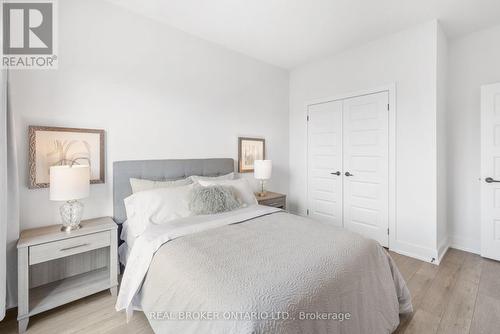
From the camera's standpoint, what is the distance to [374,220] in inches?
123

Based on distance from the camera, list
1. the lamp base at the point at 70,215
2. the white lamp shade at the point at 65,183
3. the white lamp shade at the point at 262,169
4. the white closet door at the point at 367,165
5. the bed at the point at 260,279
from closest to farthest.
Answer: the bed at the point at 260,279
the white lamp shade at the point at 65,183
the lamp base at the point at 70,215
the white closet door at the point at 367,165
the white lamp shade at the point at 262,169

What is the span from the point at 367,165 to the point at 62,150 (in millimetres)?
3431

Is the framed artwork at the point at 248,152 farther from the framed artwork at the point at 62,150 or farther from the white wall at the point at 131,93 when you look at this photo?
the framed artwork at the point at 62,150

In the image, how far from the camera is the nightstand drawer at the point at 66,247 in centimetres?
165

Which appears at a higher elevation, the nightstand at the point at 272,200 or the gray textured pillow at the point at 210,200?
the gray textured pillow at the point at 210,200

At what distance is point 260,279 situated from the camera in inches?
44.3

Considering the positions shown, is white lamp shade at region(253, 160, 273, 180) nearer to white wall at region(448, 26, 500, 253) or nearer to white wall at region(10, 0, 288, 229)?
white wall at region(10, 0, 288, 229)

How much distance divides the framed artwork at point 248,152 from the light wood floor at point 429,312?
7.09 ft

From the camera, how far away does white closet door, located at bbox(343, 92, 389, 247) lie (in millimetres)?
3010

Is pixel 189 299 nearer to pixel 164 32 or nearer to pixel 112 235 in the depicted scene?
pixel 112 235

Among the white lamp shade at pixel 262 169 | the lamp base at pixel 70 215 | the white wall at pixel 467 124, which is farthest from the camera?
the white lamp shade at pixel 262 169

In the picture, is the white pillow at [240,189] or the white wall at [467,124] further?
the white wall at [467,124]

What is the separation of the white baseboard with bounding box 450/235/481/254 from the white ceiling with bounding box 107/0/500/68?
2587mm

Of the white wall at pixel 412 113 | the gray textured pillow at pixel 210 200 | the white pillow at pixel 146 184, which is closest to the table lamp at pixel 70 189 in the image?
the white pillow at pixel 146 184
